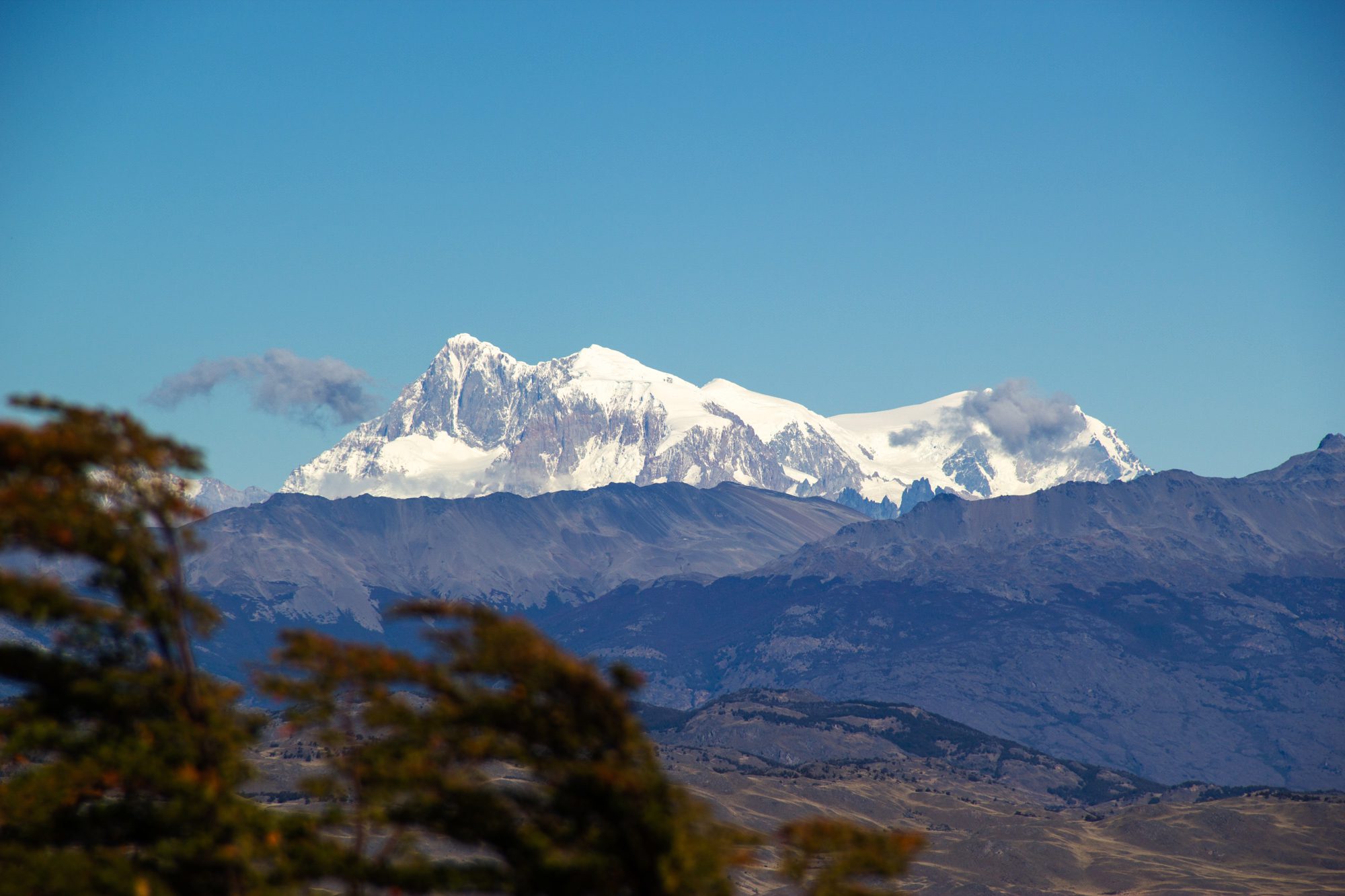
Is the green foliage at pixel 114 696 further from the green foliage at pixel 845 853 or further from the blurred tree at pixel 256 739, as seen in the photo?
the green foliage at pixel 845 853

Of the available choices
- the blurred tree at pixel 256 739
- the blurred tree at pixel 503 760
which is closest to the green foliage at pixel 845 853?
the blurred tree at pixel 256 739

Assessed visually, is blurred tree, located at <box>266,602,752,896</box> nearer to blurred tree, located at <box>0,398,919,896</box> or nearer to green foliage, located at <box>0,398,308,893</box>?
blurred tree, located at <box>0,398,919,896</box>

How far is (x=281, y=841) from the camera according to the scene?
3966 cm

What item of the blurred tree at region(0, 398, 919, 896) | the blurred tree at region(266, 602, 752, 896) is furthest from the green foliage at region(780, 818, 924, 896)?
the blurred tree at region(266, 602, 752, 896)

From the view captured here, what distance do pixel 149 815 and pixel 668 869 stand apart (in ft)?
49.7

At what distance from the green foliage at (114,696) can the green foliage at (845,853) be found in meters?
13.1

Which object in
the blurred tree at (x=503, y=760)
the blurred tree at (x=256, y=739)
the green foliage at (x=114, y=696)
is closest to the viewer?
the blurred tree at (x=503, y=760)

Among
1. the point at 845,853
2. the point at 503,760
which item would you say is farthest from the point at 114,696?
the point at 845,853

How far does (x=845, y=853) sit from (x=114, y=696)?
1918 centimetres

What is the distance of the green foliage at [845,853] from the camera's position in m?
35.8

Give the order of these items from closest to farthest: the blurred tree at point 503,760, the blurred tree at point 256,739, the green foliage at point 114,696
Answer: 1. the blurred tree at point 503,760
2. the blurred tree at point 256,739
3. the green foliage at point 114,696

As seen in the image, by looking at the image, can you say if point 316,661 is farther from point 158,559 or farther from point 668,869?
point 668,869

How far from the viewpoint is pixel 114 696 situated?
3991 cm

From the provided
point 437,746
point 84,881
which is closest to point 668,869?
point 437,746
